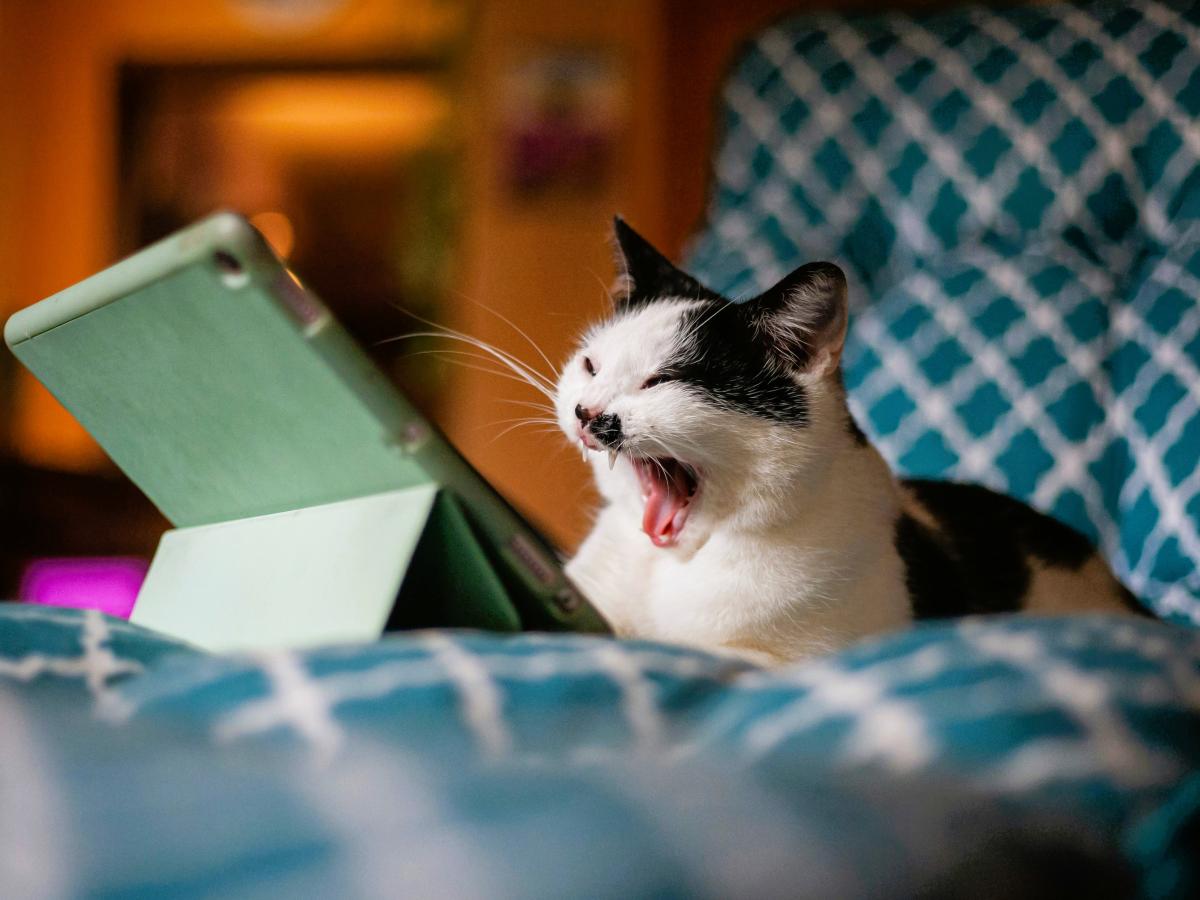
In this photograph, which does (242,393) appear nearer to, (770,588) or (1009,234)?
(770,588)

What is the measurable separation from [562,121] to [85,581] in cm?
165

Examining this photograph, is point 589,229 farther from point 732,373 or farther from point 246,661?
point 246,661

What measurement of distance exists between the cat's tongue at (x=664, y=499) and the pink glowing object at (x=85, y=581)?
96 cm

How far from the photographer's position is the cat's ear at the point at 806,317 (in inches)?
Result: 32.3

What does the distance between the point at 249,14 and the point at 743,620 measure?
3.34 m

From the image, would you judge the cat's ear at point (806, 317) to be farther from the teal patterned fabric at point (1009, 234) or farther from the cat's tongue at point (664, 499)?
the teal patterned fabric at point (1009, 234)

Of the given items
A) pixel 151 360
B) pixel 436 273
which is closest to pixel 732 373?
pixel 151 360

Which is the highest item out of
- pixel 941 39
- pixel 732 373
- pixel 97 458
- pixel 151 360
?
pixel 97 458

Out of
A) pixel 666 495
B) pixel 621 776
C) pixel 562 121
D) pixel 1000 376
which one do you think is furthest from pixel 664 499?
pixel 562 121

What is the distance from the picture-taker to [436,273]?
125 inches

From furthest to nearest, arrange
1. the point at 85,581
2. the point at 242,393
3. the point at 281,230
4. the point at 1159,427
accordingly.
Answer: the point at 281,230 < the point at 85,581 < the point at 1159,427 < the point at 242,393

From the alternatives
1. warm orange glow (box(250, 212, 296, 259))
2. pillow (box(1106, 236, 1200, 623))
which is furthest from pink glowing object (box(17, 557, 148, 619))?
warm orange glow (box(250, 212, 296, 259))

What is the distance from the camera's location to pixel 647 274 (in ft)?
3.31

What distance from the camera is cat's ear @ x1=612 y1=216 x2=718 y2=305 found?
1002 millimetres
